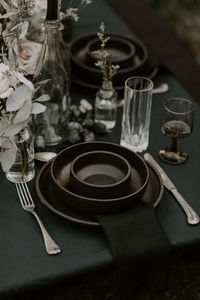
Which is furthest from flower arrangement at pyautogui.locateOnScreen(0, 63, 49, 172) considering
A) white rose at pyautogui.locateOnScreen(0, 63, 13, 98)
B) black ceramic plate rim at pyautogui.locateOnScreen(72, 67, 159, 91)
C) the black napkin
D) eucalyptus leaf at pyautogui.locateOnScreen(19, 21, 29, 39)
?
black ceramic plate rim at pyautogui.locateOnScreen(72, 67, 159, 91)

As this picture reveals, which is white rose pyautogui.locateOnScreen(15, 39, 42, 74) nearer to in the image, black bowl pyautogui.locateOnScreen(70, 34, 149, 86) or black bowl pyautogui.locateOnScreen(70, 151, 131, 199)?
black bowl pyautogui.locateOnScreen(70, 34, 149, 86)

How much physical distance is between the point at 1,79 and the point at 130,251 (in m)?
0.50

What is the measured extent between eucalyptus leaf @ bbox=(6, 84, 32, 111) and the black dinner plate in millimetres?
234

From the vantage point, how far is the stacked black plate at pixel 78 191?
1.30 meters

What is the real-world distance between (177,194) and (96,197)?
0.25m

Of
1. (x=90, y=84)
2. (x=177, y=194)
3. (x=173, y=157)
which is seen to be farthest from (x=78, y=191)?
(x=90, y=84)

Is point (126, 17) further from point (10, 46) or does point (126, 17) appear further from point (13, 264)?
point (13, 264)

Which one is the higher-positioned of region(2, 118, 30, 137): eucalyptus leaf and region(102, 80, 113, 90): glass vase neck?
region(2, 118, 30, 137): eucalyptus leaf

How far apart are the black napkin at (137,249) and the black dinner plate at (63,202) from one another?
0.04 m

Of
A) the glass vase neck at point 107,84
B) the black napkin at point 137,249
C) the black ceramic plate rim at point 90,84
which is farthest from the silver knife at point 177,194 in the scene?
the black ceramic plate rim at point 90,84

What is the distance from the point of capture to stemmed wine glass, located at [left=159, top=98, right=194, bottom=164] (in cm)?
157

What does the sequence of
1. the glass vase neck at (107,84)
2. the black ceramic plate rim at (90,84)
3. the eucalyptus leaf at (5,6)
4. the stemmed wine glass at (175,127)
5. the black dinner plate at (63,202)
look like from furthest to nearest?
the black ceramic plate rim at (90,84), the glass vase neck at (107,84), the stemmed wine glass at (175,127), the eucalyptus leaf at (5,6), the black dinner plate at (63,202)

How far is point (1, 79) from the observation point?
4.11 ft

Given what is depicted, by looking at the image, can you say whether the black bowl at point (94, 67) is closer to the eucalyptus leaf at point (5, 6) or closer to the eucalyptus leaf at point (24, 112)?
the eucalyptus leaf at point (5, 6)
